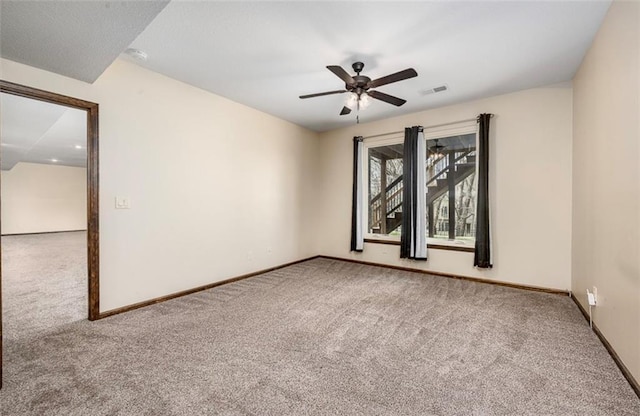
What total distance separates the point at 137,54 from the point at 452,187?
4.34 meters

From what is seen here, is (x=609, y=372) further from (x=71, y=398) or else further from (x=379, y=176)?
(x=379, y=176)

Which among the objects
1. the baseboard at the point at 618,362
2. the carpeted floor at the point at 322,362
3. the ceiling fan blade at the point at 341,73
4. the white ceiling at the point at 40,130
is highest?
the white ceiling at the point at 40,130

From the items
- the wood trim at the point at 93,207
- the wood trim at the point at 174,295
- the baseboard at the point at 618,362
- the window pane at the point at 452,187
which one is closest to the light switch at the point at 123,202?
the wood trim at the point at 93,207

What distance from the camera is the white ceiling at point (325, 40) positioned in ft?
6.56

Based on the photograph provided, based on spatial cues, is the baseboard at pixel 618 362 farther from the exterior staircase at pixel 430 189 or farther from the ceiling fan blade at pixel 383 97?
the ceiling fan blade at pixel 383 97

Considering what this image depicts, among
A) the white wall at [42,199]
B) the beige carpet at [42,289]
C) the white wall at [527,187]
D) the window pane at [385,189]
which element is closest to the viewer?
the beige carpet at [42,289]

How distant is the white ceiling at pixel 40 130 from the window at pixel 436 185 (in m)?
4.48

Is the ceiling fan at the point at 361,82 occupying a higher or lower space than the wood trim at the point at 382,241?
higher

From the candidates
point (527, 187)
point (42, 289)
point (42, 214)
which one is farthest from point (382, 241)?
point (42, 214)

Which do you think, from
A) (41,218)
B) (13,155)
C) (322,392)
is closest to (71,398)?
(322,392)

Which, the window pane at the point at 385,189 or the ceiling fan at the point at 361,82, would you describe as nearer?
the ceiling fan at the point at 361,82

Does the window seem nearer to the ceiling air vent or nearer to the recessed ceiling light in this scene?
the ceiling air vent

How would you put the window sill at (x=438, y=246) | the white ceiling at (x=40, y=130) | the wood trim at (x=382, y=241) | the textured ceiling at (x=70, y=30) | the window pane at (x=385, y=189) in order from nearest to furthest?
the textured ceiling at (x=70, y=30) → the white ceiling at (x=40, y=130) → the window sill at (x=438, y=246) → the wood trim at (x=382, y=241) → the window pane at (x=385, y=189)

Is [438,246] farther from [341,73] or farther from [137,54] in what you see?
[137,54]
